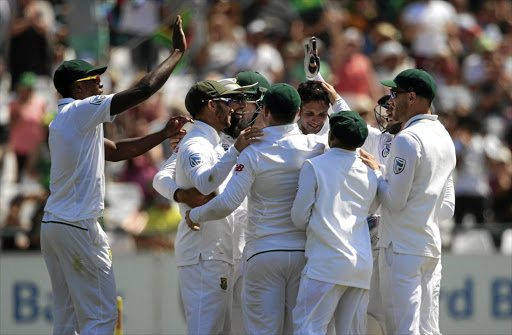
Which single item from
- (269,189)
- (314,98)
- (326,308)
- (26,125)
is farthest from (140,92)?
(26,125)

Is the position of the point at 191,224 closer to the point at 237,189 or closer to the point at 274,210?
the point at 237,189

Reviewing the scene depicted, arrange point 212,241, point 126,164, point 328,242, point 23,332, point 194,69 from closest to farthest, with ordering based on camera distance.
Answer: point 328,242, point 212,241, point 23,332, point 126,164, point 194,69

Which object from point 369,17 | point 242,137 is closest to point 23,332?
point 242,137

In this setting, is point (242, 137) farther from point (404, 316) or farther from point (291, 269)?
point (404, 316)

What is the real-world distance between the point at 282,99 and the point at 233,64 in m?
7.71

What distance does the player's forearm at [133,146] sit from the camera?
287 inches

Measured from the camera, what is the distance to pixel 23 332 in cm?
1047

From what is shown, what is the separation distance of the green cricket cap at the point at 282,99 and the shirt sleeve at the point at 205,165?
0.41m

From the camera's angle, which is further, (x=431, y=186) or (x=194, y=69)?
(x=194, y=69)

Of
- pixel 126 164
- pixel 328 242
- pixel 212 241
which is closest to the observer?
pixel 328 242

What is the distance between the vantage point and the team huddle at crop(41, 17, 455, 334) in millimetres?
6371

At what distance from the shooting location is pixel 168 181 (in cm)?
716

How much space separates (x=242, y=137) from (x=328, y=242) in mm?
967

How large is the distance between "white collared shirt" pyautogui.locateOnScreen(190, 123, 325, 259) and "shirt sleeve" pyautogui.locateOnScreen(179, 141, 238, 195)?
101 millimetres
